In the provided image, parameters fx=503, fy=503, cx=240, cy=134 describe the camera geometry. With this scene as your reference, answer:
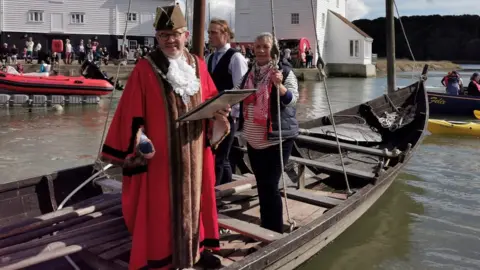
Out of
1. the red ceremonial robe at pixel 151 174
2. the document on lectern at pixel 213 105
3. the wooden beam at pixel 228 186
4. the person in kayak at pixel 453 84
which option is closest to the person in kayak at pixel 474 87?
the person in kayak at pixel 453 84

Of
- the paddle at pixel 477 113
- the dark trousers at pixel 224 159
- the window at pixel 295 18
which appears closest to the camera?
the dark trousers at pixel 224 159

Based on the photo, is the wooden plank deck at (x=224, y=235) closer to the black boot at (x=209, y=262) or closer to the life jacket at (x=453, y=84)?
the black boot at (x=209, y=262)

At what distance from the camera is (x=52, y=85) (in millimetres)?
15930

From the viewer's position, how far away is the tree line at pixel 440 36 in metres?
80.5

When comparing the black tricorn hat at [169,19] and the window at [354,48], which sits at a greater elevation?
the window at [354,48]

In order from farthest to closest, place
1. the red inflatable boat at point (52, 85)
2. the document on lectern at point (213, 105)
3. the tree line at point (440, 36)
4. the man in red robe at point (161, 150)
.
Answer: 1. the tree line at point (440, 36)
2. the red inflatable boat at point (52, 85)
3. the man in red robe at point (161, 150)
4. the document on lectern at point (213, 105)

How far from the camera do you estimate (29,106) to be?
1584cm

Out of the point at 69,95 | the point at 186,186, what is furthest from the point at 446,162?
the point at 69,95

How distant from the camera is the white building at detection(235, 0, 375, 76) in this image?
1390 inches

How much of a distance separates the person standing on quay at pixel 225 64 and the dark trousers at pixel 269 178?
600 millimetres

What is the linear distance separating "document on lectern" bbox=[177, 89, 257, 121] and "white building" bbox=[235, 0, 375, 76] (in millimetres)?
32394

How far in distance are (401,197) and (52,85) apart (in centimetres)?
1214

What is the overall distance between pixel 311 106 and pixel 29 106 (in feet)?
30.9

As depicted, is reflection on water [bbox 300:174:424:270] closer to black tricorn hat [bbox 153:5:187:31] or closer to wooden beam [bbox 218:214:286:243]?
wooden beam [bbox 218:214:286:243]
